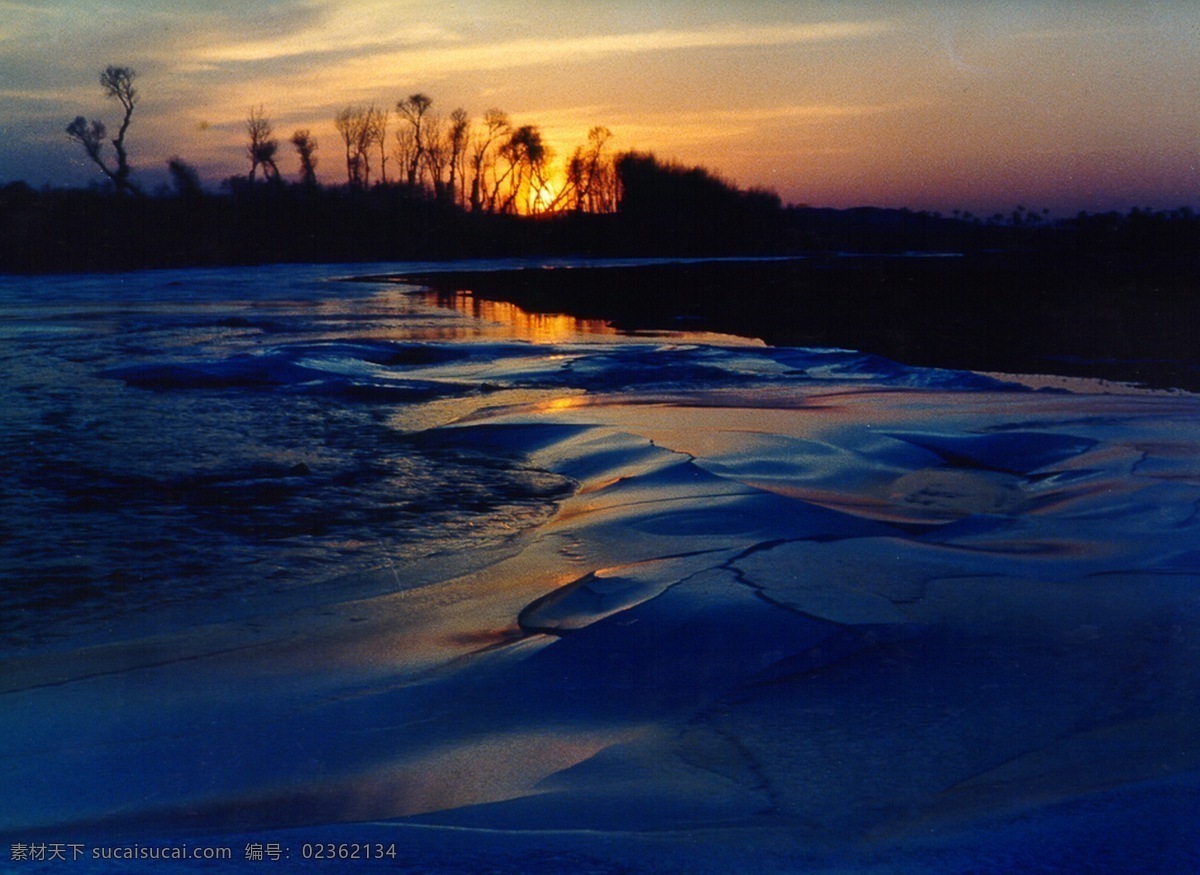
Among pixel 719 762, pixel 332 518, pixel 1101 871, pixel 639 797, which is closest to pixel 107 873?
pixel 639 797

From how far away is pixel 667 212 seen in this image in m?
54.8

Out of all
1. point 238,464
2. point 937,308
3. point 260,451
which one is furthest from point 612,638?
point 937,308

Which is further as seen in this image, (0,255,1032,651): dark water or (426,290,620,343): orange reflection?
(426,290,620,343): orange reflection

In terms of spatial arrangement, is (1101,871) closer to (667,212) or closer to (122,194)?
(122,194)

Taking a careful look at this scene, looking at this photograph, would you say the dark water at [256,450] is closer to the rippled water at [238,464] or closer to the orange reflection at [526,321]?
the rippled water at [238,464]

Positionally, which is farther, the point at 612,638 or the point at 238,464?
the point at 238,464

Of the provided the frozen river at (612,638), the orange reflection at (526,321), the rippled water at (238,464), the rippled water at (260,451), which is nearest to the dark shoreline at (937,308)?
the orange reflection at (526,321)

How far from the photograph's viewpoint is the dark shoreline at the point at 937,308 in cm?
1167

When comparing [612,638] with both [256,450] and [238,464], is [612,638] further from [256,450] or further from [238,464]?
[256,450]

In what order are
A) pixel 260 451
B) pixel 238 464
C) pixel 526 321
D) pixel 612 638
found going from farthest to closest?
pixel 526 321 → pixel 260 451 → pixel 238 464 → pixel 612 638

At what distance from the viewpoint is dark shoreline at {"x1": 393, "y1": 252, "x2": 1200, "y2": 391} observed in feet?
38.3

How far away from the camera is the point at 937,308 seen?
18.8 m

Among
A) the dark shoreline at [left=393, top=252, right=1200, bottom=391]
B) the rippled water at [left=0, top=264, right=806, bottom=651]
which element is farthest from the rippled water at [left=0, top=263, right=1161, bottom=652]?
the dark shoreline at [left=393, top=252, right=1200, bottom=391]

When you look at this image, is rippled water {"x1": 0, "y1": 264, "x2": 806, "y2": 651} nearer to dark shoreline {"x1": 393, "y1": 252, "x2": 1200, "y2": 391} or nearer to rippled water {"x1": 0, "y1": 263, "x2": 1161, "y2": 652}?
rippled water {"x1": 0, "y1": 263, "x2": 1161, "y2": 652}
